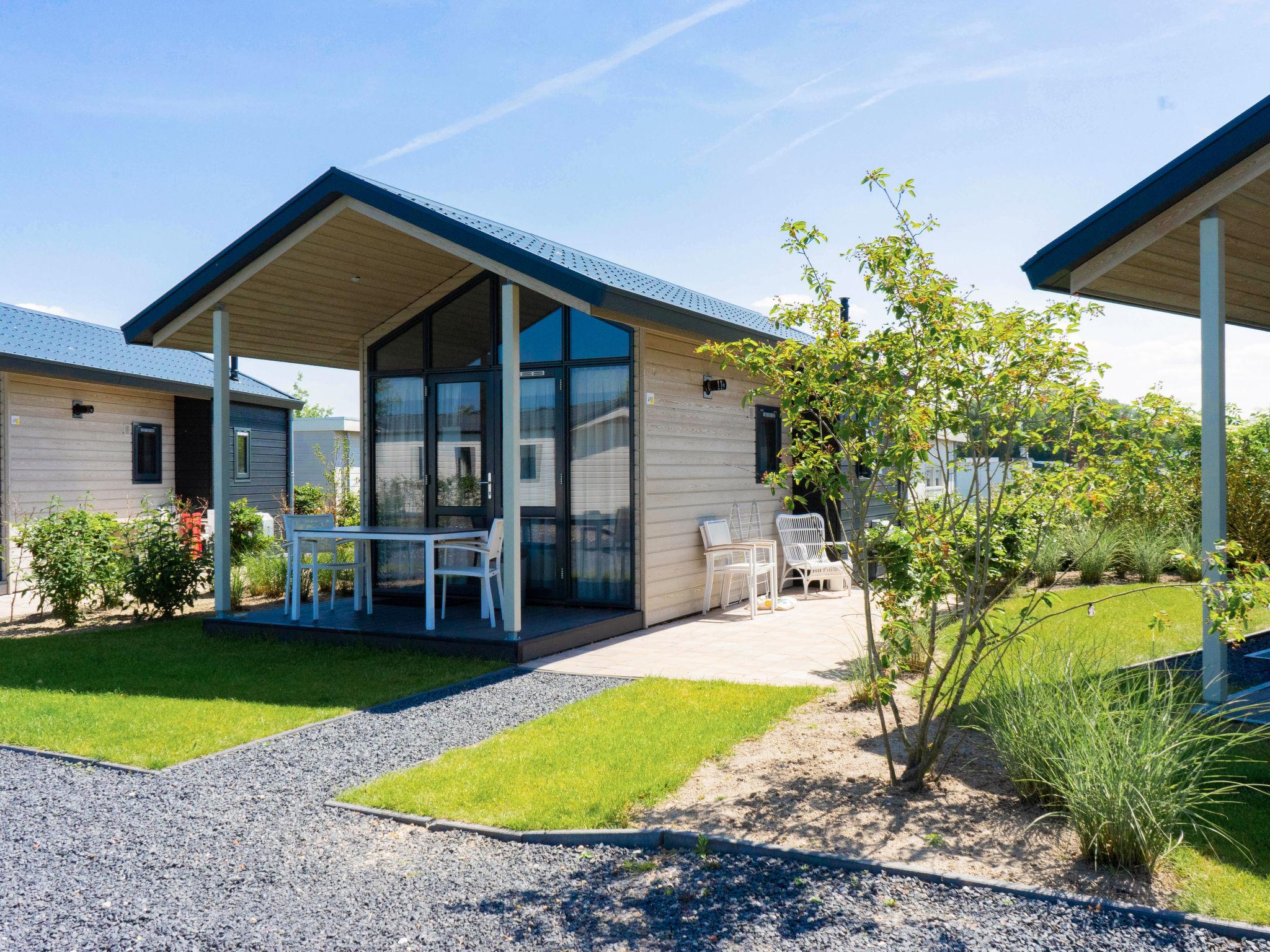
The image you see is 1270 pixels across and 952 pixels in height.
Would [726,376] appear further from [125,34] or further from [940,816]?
[125,34]

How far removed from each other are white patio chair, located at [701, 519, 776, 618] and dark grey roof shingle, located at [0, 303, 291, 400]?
7920 millimetres

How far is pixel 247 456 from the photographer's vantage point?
53.5ft

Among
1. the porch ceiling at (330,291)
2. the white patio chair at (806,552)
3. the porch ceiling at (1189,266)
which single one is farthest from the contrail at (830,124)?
the white patio chair at (806,552)

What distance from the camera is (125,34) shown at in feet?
32.4

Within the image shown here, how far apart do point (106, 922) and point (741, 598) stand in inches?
296

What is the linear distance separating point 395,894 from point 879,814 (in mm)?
1785

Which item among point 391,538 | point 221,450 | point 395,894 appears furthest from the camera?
point 221,450

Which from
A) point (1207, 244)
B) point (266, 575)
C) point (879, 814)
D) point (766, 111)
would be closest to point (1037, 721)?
point (879, 814)

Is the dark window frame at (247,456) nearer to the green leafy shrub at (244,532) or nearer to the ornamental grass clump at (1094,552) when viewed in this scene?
the green leafy shrub at (244,532)

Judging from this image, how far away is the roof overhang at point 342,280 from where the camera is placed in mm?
6672

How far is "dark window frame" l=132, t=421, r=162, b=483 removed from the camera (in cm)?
1379

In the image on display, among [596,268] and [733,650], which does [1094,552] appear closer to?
[733,650]

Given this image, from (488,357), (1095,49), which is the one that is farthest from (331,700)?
(1095,49)

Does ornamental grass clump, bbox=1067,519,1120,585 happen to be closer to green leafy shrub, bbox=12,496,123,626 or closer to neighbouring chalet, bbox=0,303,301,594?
green leafy shrub, bbox=12,496,123,626
